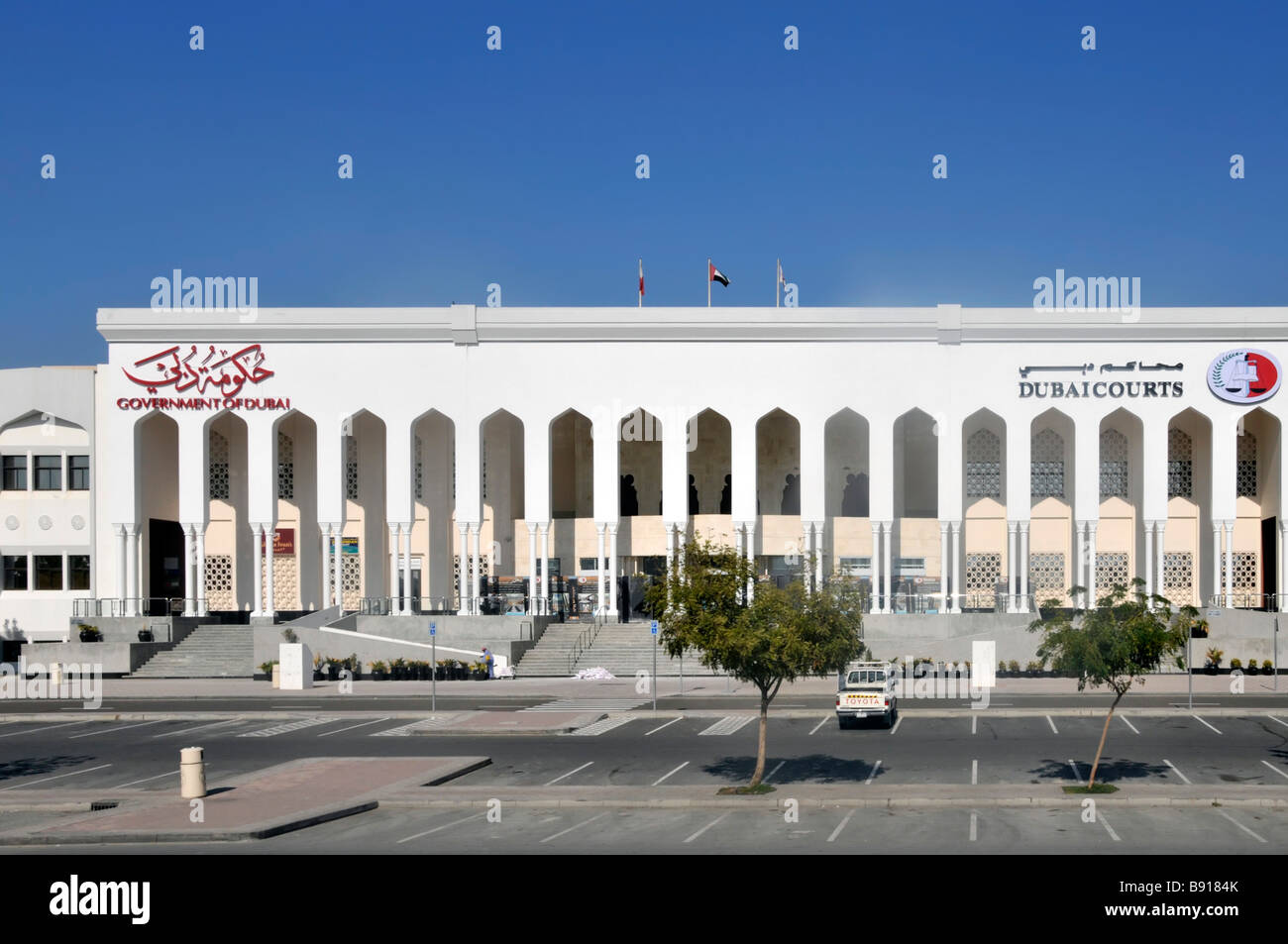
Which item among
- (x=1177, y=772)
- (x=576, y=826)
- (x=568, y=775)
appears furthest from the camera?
(x=568, y=775)

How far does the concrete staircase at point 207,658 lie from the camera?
→ 48.1 metres

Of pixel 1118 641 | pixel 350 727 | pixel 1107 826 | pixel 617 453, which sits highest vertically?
pixel 617 453

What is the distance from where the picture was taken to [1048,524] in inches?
2115

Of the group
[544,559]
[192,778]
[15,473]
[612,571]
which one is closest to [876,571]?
[612,571]

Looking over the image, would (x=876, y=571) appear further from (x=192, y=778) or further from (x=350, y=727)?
(x=192, y=778)

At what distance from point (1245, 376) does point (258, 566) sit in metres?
38.1

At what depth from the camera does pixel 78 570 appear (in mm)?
54281

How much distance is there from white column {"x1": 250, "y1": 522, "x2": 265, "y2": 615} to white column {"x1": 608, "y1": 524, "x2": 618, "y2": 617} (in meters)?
13.3

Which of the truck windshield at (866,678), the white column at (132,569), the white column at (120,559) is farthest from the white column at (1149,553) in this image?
the white column at (120,559)

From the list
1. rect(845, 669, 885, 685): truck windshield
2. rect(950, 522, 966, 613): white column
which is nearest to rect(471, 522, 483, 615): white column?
rect(950, 522, 966, 613): white column

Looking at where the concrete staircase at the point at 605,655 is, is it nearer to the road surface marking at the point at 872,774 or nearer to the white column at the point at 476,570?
the white column at the point at 476,570

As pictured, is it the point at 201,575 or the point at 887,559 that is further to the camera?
the point at 201,575

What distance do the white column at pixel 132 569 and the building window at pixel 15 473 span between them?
5.96 metres
